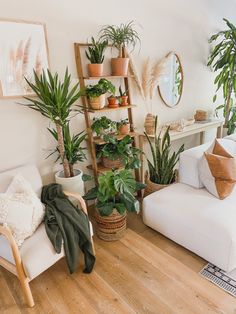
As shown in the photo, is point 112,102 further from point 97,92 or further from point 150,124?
point 150,124

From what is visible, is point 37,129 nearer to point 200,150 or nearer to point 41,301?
point 41,301

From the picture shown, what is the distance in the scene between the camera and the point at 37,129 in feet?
7.22

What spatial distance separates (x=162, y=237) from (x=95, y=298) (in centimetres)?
84

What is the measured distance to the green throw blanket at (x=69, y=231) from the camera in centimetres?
163

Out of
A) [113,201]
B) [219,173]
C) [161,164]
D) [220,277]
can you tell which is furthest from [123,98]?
[220,277]

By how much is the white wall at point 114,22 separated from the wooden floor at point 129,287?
1007mm

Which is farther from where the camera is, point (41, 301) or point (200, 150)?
point (200, 150)

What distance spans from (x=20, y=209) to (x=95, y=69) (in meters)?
1.45

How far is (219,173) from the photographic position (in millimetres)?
2006

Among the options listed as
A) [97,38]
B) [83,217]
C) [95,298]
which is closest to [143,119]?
[97,38]

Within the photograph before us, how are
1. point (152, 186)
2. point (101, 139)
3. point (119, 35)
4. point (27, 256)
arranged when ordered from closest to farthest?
point (27, 256) < point (119, 35) < point (101, 139) < point (152, 186)

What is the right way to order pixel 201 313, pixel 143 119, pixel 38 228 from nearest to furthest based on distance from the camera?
pixel 201 313
pixel 38 228
pixel 143 119

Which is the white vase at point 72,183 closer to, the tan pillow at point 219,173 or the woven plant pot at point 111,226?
the woven plant pot at point 111,226

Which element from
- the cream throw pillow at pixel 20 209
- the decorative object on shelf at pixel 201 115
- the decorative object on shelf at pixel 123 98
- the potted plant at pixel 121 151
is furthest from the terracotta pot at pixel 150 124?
the cream throw pillow at pixel 20 209
